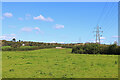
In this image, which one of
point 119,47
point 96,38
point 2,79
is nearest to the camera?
point 2,79

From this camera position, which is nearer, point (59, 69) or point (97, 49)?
point (59, 69)

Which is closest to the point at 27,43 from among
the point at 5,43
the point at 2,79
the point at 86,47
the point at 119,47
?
the point at 5,43

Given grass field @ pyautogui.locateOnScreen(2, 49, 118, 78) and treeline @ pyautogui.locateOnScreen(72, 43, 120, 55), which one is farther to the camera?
treeline @ pyautogui.locateOnScreen(72, 43, 120, 55)

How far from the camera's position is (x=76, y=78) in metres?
13.0

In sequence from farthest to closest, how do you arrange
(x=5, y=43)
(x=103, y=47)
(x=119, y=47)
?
(x=5, y=43), (x=103, y=47), (x=119, y=47)

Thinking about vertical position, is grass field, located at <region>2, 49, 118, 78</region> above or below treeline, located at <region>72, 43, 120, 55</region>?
below

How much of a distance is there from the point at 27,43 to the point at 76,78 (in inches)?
3585

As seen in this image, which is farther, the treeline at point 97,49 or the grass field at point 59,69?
the treeline at point 97,49

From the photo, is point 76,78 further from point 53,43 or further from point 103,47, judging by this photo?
point 53,43

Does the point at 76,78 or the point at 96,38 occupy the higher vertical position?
the point at 96,38

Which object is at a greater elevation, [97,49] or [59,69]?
[97,49]

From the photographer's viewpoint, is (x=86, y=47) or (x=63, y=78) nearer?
(x=63, y=78)

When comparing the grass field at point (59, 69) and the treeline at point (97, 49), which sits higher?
the treeline at point (97, 49)

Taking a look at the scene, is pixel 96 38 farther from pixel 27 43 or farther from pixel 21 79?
pixel 21 79
